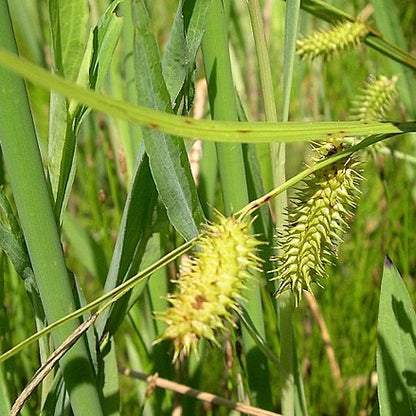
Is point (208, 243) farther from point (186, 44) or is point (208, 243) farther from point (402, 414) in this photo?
point (402, 414)

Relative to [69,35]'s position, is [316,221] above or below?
below

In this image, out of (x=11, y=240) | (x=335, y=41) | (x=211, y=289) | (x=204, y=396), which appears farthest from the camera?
(x=335, y=41)

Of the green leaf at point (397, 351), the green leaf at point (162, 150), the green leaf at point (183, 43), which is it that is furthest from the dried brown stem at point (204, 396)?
the green leaf at point (183, 43)

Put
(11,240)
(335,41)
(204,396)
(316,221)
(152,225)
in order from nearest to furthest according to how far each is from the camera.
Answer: (316,221) → (11,240) → (152,225) → (204,396) → (335,41)

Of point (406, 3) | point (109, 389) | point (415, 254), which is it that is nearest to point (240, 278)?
point (109, 389)

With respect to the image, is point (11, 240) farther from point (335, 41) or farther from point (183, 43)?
point (335, 41)

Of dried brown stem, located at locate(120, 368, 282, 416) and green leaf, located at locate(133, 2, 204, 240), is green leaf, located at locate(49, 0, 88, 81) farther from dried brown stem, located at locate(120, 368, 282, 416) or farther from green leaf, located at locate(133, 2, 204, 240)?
dried brown stem, located at locate(120, 368, 282, 416)

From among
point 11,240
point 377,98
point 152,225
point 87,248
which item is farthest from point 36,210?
point 377,98

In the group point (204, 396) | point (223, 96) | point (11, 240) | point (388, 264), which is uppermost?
point (223, 96)
